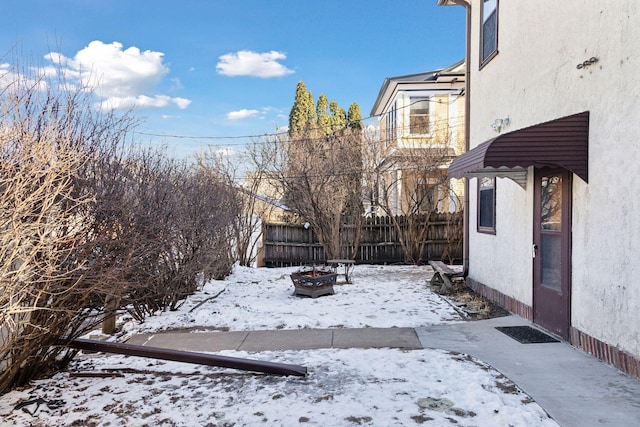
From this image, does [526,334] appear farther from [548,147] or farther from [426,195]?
[426,195]

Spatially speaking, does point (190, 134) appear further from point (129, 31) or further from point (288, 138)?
point (129, 31)

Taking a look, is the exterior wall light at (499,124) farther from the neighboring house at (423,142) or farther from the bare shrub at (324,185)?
the bare shrub at (324,185)

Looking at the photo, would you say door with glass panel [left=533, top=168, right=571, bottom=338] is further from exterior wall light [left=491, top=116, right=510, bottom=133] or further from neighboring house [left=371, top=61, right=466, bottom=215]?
neighboring house [left=371, top=61, right=466, bottom=215]

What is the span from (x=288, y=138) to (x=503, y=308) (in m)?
10.4

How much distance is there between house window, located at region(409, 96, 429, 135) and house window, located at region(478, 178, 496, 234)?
719cm

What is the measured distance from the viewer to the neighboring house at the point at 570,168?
12.9 feet

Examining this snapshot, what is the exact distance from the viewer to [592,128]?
4.51 meters

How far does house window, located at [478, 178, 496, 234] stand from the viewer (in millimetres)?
7766

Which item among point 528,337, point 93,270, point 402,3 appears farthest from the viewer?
point 402,3

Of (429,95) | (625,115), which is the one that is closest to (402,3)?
(429,95)

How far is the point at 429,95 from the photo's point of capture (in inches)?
613

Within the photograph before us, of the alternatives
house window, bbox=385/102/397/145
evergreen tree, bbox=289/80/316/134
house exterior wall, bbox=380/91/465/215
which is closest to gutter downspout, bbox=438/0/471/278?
house exterior wall, bbox=380/91/465/215

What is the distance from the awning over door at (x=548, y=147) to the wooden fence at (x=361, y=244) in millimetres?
9365

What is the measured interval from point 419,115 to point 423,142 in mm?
1274
